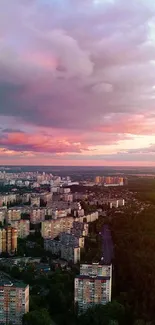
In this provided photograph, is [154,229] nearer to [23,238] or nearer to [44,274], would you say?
[23,238]

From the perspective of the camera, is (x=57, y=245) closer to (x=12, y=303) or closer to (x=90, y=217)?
(x=12, y=303)

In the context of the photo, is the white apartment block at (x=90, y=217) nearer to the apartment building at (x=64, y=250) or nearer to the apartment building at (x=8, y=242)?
the apartment building at (x=64, y=250)

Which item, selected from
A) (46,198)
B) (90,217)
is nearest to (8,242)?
(90,217)

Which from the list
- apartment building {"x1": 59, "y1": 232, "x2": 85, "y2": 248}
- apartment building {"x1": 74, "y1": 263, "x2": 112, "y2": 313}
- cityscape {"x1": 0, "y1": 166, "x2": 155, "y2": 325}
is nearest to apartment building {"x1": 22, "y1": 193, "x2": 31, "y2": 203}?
cityscape {"x1": 0, "y1": 166, "x2": 155, "y2": 325}

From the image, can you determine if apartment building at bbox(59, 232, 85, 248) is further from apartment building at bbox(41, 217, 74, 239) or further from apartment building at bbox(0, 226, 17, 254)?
apartment building at bbox(41, 217, 74, 239)

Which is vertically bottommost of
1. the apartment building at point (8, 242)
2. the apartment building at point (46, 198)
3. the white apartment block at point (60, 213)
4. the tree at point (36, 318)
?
the tree at point (36, 318)

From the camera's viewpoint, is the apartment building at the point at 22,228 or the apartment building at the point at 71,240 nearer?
the apartment building at the point at 71,240

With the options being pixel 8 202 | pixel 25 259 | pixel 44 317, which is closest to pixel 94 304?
pixel 44 317

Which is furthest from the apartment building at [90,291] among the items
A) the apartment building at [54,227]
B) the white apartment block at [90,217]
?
the white apartment block at [90,217]
